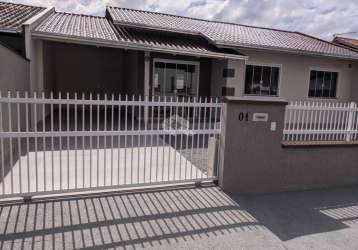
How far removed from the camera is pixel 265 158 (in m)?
5.05

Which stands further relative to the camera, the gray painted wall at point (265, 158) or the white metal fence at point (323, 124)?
the white metal fence at point (323, 124)

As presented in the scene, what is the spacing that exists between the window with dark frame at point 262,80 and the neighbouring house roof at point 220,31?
109 centimetres

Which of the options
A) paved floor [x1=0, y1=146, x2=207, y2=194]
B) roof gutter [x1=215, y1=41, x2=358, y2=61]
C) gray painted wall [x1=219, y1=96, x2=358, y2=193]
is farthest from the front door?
gray painted wall [x1=219, y1=96, x2=358, y2=193]

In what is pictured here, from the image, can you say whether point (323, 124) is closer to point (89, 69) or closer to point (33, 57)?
point (33, 57)

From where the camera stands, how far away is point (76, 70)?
15875 millimetres

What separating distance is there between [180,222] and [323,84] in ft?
43.2

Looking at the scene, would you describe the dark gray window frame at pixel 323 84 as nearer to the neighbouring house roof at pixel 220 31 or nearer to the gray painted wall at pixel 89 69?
the neighbouring house roof at pixel 220 31

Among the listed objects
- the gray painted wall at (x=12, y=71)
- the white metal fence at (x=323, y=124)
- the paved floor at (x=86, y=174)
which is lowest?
the paved floor at (x=86, y=174)

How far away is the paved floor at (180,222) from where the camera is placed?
10.9ft

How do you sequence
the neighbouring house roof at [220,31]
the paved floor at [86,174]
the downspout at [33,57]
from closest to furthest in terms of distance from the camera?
the paved floor at [86,174] → the downspout at [33,57] → the neighbouring house roof at [220,31]

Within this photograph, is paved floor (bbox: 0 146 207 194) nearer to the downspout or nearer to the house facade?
the downspout

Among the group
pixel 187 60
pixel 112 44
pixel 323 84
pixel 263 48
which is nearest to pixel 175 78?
pixel 187 60

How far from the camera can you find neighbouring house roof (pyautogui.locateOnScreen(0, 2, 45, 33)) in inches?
394

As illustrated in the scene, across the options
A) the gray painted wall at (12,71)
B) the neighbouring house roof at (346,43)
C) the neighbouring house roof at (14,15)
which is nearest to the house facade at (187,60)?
the neighbouring house roof at (14,15)
